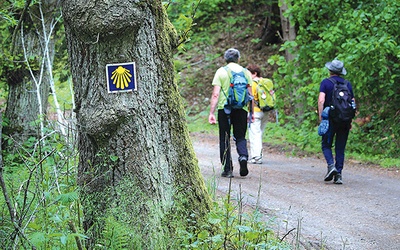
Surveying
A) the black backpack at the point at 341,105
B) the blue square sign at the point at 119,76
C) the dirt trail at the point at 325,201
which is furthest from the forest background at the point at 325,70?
the blue square sign at the point at 119,76

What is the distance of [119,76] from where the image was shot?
471cm

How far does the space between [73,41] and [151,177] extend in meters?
1.28

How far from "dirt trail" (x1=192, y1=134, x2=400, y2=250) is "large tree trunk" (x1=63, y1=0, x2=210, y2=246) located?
30.7 inches

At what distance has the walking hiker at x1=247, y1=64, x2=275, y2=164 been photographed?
501 inches

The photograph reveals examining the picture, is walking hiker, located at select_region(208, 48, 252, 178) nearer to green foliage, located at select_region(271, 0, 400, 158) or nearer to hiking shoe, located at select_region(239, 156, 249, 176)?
hiking shoe, located at select_region(239, 156, 249, 176)

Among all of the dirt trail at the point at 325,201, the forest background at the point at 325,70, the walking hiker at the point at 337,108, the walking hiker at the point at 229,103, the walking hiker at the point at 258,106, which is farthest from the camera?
the walking hiker at the point at 258,106

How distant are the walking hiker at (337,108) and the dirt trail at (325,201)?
450 millimetres

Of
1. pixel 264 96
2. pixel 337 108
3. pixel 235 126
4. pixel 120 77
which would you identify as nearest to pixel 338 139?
pixel 337 108

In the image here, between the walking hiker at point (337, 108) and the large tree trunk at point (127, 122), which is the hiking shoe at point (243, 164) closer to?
the walking hiker at point (337, 108)

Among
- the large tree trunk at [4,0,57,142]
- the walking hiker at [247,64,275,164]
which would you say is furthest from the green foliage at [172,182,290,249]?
the walking hiker at [247,64,275,164]

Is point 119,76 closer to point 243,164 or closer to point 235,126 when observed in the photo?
point 235,126

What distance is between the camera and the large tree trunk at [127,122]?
4.64 meters

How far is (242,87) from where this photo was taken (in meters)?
9.77

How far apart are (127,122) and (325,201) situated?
4.79m
